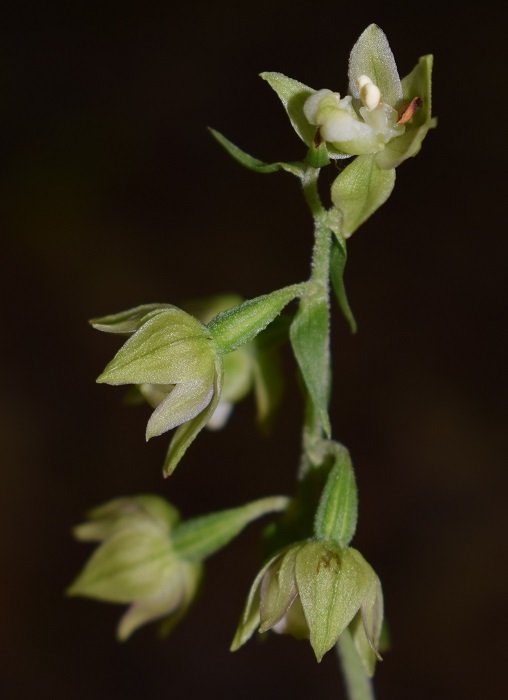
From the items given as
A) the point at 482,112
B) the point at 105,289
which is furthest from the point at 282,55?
the point at 105,289

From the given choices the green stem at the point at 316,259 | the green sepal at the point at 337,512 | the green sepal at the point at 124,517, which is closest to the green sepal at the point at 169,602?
the green sepal at the point at 124,517

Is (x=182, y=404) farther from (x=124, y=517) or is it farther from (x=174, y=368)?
(x=124, y=517)

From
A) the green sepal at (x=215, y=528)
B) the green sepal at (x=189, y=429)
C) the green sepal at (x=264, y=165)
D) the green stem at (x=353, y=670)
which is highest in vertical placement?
the green sepal at (x=264, y=165)

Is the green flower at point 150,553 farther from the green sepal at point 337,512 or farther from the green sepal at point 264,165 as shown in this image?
the green sepal at point 264,165

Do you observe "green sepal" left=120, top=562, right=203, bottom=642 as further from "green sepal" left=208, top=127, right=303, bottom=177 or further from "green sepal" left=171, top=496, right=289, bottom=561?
"green sepal" left=208, top=127, right=303, bottom=177

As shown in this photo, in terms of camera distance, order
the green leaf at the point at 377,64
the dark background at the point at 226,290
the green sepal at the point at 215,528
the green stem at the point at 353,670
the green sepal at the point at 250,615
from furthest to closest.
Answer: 1. the dark background at the point at 226,290
2. the green sepal at the point at 215,528
3. the green stem at the point at 353,670
4. the green leaf at the point at 377,64
5. the green sepal at the point at 250,615

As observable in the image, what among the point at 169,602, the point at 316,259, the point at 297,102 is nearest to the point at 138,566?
the point at 169,602

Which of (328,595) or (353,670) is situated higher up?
(328,595)

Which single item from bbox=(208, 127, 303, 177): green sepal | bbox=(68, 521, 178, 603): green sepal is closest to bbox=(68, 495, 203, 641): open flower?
bbox=(68, 521, 178, 603): green sepal
